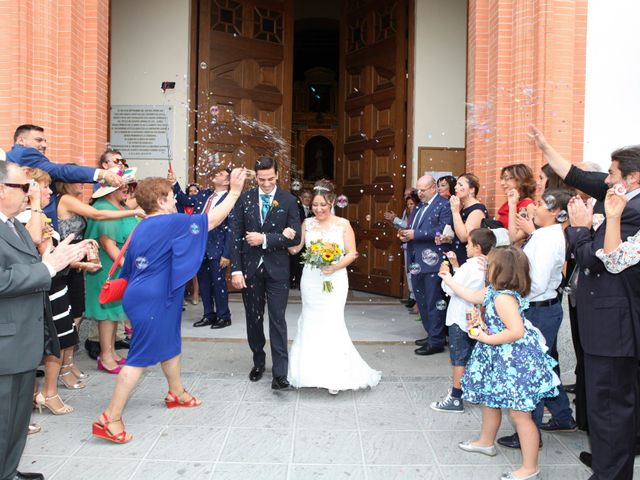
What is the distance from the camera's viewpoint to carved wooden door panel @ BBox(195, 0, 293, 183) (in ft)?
33.3

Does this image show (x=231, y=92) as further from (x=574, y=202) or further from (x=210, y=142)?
(x=574, y=202)

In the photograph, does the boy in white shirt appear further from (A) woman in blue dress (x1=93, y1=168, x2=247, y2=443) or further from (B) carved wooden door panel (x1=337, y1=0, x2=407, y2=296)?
(B) carved wooden door panel (x1=337, y1=0, x2=407, y2=296)

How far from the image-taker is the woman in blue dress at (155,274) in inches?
168

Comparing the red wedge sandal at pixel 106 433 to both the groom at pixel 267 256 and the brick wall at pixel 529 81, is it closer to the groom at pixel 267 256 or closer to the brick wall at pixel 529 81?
the groom at pixel 267 256

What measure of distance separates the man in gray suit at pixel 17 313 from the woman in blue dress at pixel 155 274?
3.62 ft

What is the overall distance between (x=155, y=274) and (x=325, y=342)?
1730mm

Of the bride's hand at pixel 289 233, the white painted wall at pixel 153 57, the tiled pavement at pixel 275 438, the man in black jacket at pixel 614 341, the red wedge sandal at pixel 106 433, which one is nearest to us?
the man in black jacket at pixel 614 341

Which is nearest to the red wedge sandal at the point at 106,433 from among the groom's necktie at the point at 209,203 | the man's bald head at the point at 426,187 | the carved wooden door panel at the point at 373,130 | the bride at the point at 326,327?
the bride at the point at 326,327

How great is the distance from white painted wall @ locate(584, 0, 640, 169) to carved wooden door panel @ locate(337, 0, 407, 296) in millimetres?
4045

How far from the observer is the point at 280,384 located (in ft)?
17.6

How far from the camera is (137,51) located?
33.2ft

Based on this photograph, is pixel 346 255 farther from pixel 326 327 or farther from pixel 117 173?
pixel 117 173

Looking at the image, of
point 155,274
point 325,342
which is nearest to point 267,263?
point 325,342

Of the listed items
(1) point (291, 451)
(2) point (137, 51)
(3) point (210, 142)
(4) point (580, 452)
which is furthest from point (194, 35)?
(4) point (580, 452)
